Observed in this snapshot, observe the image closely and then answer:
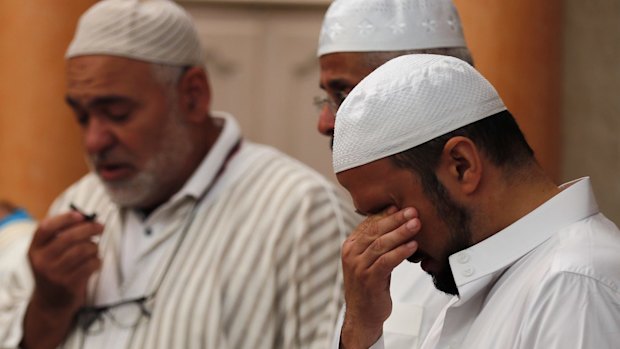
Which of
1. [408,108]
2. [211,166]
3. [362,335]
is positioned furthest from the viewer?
[211,166]

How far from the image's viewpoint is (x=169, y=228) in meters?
4.77

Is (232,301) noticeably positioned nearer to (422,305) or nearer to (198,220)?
(198,220)

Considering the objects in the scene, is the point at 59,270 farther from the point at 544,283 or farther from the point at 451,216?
the point at 544,283

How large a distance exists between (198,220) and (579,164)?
1.64 metres

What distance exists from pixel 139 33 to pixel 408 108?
2194mm

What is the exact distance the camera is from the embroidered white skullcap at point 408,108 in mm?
2801

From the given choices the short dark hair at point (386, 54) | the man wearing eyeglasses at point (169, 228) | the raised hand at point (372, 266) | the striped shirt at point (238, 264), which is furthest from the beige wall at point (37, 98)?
the raised hand at point (372, 266)

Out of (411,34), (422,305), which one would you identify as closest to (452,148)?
(422,305)

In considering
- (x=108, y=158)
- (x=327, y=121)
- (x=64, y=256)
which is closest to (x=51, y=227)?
(x=64, y=256)

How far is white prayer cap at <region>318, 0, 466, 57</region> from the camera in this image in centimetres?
374

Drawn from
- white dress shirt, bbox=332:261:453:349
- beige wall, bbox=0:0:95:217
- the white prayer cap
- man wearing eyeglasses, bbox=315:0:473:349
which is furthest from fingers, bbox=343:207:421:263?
beige wall, bbox=0:0:95:217

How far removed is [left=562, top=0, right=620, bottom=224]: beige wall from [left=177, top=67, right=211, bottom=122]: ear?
1.44 m

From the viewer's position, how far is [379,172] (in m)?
2.82

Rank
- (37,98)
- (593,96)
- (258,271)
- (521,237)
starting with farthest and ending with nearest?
(37,98) → (593,96) → (258,271) → (521,237)
